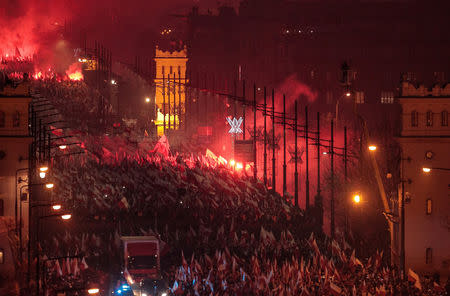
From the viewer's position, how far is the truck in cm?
3659

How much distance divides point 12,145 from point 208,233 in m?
11.1

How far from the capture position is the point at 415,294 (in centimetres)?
3142

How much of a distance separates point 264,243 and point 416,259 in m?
8.37

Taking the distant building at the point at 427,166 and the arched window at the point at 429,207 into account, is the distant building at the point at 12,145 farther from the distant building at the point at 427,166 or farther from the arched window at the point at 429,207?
the arched window at the point at 429,207

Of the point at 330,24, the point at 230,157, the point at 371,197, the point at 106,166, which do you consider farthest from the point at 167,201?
the point at 330,24

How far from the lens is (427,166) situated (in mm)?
43688

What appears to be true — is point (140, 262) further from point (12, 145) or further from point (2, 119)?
point (2, 119)

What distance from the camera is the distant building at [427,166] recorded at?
43.5 m

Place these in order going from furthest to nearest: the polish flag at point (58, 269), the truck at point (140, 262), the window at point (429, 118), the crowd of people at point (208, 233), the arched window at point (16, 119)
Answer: the arched window at point (16, 119)
the window at point (429, 118)
the truck at point (140, 262)
the polish flag at point (58, 269)
the crowd of people at point (208, 233)

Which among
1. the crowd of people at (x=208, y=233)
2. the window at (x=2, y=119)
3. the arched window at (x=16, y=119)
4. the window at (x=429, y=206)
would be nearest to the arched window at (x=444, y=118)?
the window at (x=429, y=206)

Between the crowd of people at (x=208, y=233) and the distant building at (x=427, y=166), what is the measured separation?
3.91 m

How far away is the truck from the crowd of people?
73 centimetres

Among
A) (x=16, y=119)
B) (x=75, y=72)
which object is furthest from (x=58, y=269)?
(x=75, y=72)

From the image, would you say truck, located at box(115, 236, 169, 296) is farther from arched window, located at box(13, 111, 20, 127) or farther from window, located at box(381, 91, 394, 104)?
window, located at box(381, 91, 394, 104)
